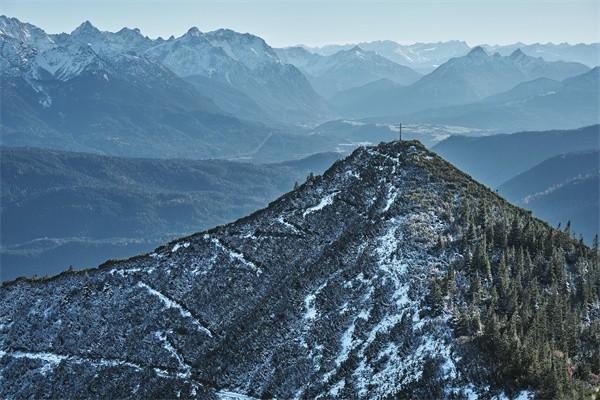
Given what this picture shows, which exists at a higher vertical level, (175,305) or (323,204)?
(323,204)

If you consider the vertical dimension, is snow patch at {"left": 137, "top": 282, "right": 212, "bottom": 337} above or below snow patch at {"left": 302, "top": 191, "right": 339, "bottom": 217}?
below

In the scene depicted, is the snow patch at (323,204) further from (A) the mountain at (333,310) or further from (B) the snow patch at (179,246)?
(B) the snow patch at (179,246)

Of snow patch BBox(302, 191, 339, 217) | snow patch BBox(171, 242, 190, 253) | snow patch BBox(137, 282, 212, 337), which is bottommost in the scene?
snow patch BBox(137, 282, 212, 337)

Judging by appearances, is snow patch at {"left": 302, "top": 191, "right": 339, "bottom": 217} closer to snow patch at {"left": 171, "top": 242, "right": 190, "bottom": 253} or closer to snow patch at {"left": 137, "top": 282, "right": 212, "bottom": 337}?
snow patch at {"left": 171, "top": 242, "right": 190, "bottom": 253}

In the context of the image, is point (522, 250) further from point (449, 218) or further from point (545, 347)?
point (545, 347)

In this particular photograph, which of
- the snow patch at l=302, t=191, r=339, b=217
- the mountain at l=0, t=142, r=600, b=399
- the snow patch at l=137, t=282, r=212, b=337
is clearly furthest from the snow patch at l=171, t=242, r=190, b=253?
the snow patch at l=302, t=191, r=339, b=217

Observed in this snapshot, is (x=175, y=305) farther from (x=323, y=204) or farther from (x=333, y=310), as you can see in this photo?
(x=323, y=204)

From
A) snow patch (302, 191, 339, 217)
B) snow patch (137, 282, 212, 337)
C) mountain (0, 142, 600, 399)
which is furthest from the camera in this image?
snow patch (302, 191, 339, 217)

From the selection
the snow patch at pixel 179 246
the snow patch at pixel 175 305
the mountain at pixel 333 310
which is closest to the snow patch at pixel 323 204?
the mountain at pixel 333 310

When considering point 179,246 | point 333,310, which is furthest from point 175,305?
point 333,310
